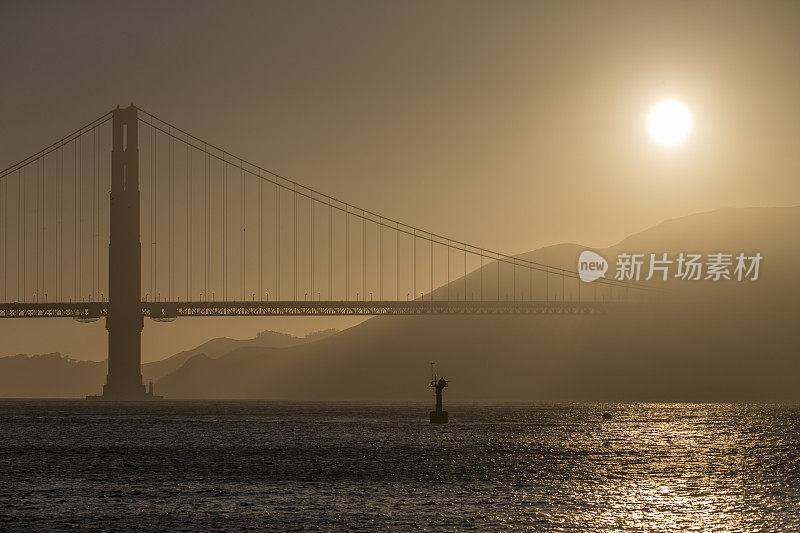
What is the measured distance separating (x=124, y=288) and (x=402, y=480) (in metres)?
91.8

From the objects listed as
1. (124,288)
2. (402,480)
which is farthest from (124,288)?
(402,480)

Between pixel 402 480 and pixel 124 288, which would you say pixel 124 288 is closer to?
pixel 124 288

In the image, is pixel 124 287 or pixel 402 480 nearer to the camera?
pixel 402 480

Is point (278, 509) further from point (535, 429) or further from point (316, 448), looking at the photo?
point (535, 429)

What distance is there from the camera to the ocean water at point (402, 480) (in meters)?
39.8

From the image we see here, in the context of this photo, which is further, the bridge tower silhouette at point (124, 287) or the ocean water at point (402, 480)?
the bridge tower silhouette at point (124, 287)

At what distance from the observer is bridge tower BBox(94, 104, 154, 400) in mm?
139000

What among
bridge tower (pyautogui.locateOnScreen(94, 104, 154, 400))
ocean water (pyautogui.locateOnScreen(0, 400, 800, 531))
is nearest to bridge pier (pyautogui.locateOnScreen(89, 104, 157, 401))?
bridge tower (pyautogui.locateOnScreen(94, 104, 154, 400))

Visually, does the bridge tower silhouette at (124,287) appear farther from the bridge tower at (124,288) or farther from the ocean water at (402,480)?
the ocean water at (402,480)

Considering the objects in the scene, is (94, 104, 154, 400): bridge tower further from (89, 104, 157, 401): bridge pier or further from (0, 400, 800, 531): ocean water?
(0, 400, 800, 531): ocean water

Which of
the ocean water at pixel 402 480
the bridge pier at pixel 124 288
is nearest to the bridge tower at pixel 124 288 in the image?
the bridge pier at pixel 124 288

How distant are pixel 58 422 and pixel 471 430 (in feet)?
148

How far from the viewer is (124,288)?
139250mm

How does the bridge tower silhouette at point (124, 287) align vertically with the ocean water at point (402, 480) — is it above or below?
above
